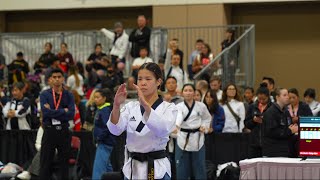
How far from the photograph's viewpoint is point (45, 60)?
19359 mm

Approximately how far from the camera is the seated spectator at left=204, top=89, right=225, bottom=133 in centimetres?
1376

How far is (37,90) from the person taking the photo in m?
18.0

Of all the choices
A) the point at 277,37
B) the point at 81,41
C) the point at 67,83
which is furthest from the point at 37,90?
the point at 277,37

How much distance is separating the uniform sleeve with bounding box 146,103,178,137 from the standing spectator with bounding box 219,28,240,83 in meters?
10.5

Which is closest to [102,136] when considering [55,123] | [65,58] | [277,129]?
[55,123]

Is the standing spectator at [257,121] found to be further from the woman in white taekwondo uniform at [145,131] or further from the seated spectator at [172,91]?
the woman in white taekwondo uniform at [145,131]

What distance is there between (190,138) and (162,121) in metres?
5.91

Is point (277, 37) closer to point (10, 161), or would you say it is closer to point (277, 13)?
point (277, 13)

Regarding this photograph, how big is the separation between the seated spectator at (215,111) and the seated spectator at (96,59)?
17.0 ft

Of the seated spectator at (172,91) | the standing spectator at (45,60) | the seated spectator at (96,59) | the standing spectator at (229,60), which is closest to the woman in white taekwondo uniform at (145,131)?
the seated spectator at (172,91)

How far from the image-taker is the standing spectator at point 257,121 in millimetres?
12352

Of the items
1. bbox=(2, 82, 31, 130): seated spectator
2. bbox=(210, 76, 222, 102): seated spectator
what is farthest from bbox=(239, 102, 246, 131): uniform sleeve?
bbox=(2, 82, 31, 130): seated spectator

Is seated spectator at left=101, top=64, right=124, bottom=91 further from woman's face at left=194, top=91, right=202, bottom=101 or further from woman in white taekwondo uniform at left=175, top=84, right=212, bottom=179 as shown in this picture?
woman in white taekwondo uniform at left=175, top=84, right=212, bottom=179

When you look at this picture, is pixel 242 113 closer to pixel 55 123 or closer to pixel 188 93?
pixel 188 93
